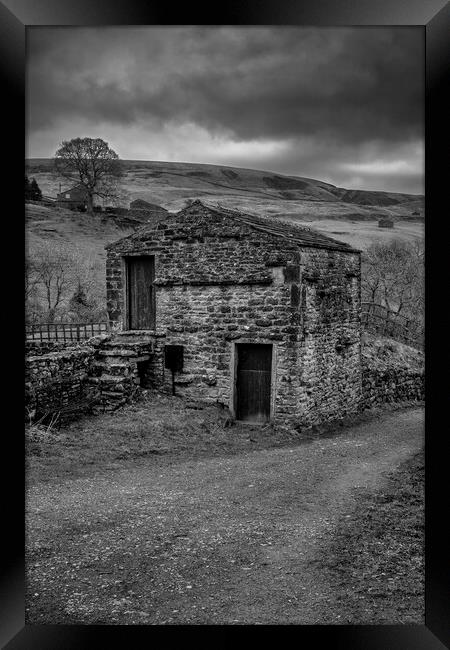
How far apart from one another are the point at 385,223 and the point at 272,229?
2.65m

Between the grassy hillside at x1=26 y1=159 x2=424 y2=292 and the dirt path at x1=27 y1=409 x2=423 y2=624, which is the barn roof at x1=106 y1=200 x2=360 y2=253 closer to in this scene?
the grassy hillside at x1=26 y1=159 x2=424 y2=292

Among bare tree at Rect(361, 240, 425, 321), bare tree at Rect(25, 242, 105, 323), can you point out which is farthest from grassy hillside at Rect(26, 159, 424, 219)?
bare tree at Rect(25, 242, 105, 323)

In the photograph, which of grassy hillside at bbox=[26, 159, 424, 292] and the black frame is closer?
the black frame

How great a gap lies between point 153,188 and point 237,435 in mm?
5167

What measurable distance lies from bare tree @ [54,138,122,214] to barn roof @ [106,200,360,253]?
155 centimetres

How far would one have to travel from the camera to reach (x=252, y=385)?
1188 cm

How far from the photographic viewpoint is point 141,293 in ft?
42.1

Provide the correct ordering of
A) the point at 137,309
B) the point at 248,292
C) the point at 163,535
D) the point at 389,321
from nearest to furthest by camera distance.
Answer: the point at 163,535, the point at 248,292, the point at 137,309, the point at 389,321

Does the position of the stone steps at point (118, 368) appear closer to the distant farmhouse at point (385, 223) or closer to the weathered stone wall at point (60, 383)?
the weathered stone wall at point (60, 383)

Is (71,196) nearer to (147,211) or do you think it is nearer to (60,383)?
(147,211)

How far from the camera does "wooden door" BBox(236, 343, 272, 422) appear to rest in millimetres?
11758
